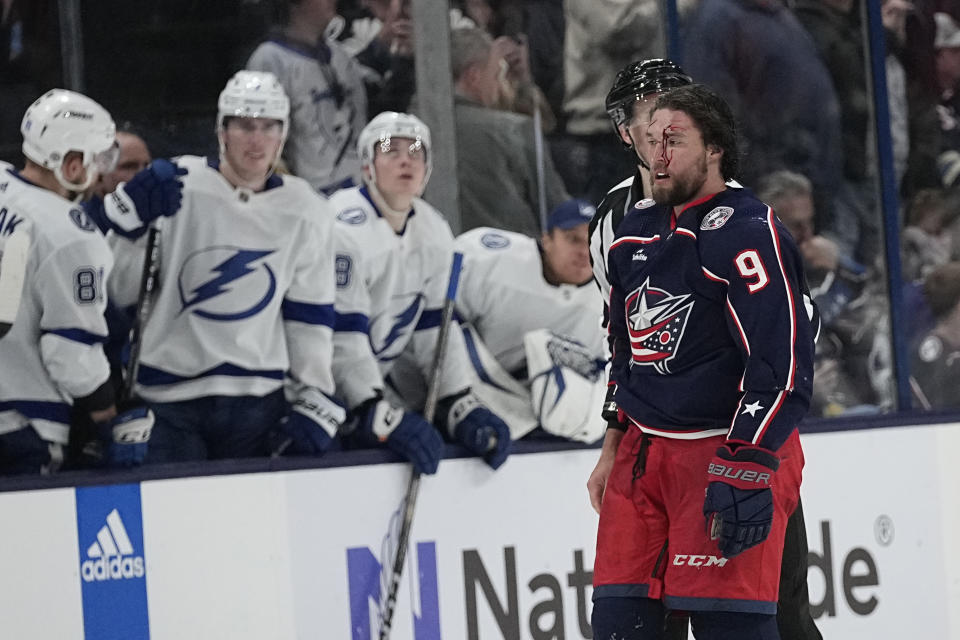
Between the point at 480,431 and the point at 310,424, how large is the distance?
→ 44cm

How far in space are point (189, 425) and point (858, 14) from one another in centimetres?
248

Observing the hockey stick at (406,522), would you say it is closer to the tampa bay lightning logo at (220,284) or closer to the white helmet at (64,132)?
the tampa bay lightning logo at (220,284)

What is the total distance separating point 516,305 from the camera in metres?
4.08

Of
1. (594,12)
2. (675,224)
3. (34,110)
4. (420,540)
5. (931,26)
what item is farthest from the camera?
(931,26)

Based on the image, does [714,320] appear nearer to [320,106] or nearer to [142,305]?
[142,305]

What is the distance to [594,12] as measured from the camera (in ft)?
14.6

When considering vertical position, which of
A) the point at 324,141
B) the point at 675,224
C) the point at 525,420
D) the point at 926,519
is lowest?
the point at 926,519

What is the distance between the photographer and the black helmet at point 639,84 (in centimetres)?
287

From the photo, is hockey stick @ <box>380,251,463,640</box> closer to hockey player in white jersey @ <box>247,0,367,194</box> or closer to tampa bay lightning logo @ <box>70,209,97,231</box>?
hockey player in white jersey @ <box>247,0,367,194</box>

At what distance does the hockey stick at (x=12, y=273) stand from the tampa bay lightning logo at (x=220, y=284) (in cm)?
42

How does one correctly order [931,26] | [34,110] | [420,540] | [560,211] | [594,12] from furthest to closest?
[931,26], [594,12], [560,211], [420,540], [34,110]

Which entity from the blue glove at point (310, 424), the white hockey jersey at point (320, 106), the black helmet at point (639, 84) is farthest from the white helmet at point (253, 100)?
the black helmet at point (639, 84)

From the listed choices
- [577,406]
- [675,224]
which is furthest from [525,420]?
[675,224]

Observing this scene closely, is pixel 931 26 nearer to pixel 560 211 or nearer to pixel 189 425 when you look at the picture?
pixel 560 211
